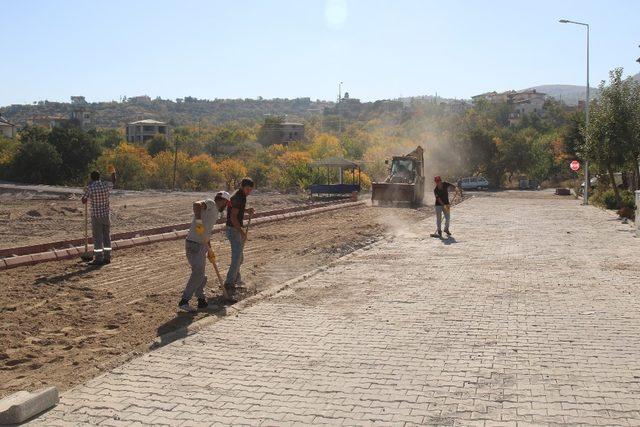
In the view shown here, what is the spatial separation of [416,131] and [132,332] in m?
86.7

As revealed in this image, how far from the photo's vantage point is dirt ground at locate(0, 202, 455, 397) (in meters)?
6.88

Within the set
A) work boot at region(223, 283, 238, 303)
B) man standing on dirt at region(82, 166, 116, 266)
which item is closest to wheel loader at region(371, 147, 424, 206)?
man standing on dirt at region(82, 166, 116, 266)

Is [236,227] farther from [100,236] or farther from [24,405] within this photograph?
[24,405]

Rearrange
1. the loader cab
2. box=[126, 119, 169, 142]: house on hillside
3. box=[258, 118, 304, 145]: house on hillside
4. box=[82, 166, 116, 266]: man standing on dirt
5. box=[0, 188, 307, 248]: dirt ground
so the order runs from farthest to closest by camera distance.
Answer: box=[126, 119, 169, 142]: house on hillside < box=[258, 118, 304, 145]: house on hillside < the loader cab < box=[0, 188, 307, 248]: dirt ground < box=[82, 166, 116, 266]: man standing on dirt

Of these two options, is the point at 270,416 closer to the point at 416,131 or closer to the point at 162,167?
the point at 162,167

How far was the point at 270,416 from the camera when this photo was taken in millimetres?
5426

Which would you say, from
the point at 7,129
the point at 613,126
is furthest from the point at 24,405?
the point at 7,129

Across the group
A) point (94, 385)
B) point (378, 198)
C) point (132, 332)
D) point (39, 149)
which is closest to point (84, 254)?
point (132, 332)

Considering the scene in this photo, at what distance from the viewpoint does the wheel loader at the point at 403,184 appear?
31.5 meters

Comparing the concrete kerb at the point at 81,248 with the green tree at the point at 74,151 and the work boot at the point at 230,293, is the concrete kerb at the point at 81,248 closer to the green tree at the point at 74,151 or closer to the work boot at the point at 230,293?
the work boot at the point at 230,293

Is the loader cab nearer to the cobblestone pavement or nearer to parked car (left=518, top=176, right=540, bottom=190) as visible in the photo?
the cobblestone pavement

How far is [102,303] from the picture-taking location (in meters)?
9.41

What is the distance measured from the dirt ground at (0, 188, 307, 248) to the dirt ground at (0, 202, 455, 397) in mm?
4548

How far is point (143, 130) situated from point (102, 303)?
140 m
